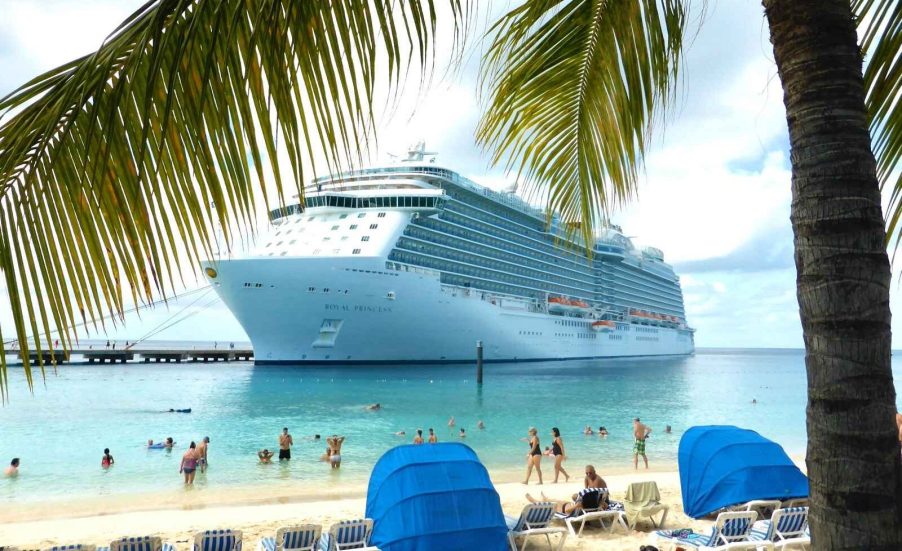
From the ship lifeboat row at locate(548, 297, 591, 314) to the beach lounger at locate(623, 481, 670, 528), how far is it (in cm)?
4156

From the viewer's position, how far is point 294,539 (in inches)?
251

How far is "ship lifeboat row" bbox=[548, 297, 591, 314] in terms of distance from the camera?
49594 mm

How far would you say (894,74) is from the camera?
2244 millimetres

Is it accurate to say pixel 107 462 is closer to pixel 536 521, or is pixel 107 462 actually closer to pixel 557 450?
pixel 557 450

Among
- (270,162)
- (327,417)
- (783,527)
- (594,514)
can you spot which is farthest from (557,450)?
(327,417)

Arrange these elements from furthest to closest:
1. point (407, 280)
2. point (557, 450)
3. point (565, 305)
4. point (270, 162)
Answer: point (565, 305)
point (407, 280)
point (557, 450)
point (270, 162)

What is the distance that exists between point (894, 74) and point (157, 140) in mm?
2374

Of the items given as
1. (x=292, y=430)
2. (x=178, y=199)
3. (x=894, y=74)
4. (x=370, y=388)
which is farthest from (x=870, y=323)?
(x=370, y=388)

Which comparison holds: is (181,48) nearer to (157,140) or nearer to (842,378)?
(157,140)

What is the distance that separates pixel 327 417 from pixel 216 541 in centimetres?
1737

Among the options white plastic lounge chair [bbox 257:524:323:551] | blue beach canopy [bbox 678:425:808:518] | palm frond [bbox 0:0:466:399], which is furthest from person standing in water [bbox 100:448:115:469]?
palm frond [bbox 0:0:466:399]

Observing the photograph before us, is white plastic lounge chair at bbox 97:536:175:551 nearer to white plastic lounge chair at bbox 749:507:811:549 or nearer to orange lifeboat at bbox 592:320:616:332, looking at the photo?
white plastic lounge chair at bbox 749:507:811:549

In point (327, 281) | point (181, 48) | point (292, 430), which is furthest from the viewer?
point (327, 281)

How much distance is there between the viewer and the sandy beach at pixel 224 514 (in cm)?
807
